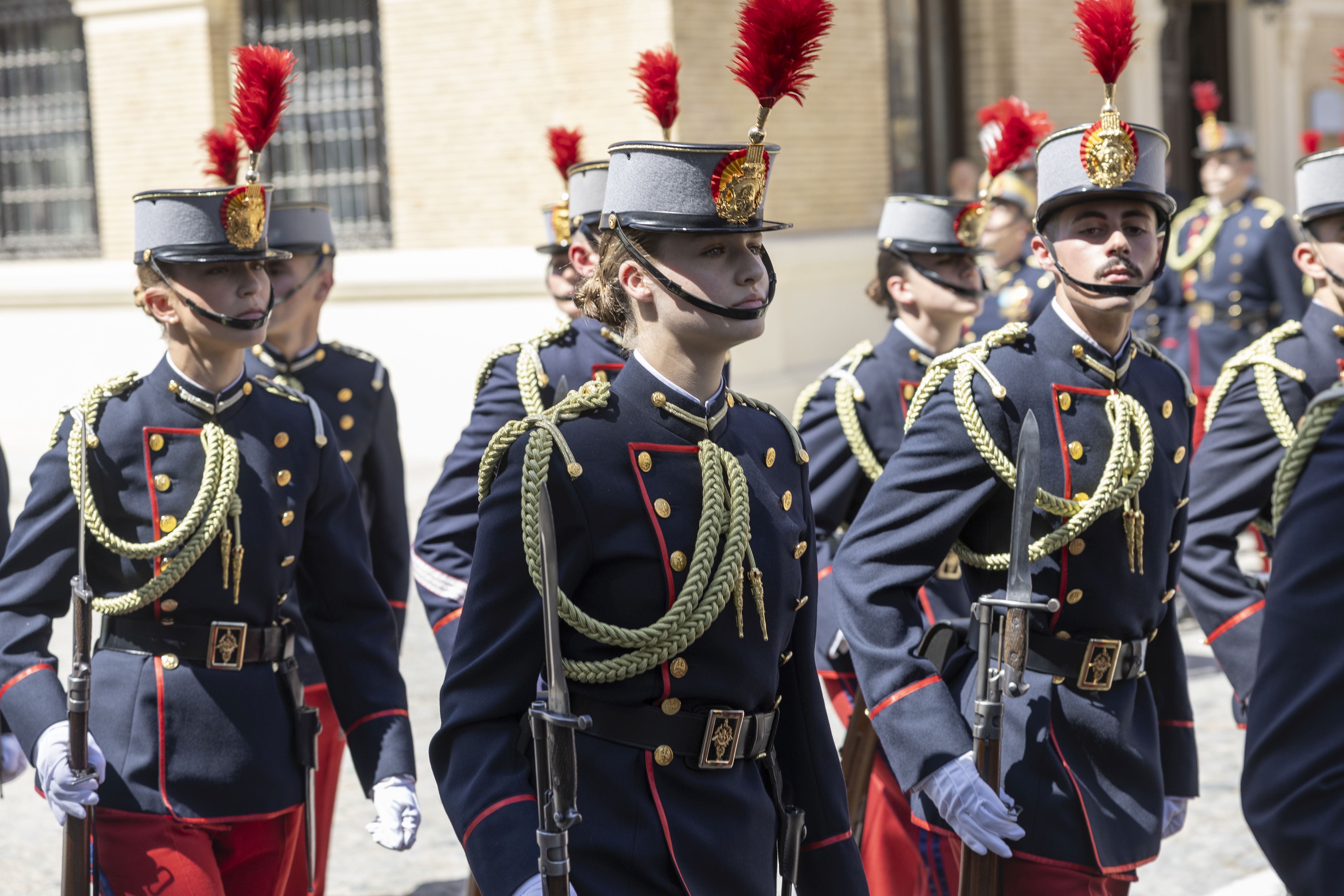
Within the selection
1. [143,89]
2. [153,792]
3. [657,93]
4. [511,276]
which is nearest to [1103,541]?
[657,93]

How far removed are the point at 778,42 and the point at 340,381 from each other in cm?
283

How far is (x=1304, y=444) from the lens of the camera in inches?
79.0

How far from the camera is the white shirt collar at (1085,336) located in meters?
3.57

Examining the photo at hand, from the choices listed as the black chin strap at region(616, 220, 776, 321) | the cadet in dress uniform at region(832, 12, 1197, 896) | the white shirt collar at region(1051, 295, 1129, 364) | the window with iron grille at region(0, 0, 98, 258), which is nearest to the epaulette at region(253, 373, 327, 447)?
the cadet in dress uniform at region(832, 12, 1197, 896)

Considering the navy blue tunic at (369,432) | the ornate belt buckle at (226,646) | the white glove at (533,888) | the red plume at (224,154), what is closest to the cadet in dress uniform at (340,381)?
the navy blue tunic at (369,432)

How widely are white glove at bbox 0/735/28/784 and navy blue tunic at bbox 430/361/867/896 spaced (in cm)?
224

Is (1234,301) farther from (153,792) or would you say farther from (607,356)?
(153,792)

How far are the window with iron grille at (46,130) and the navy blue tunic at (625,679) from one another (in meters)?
14.0

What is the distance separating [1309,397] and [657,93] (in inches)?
70.2

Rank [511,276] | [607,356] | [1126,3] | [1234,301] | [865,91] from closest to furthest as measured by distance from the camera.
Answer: [1126,3] → [607,356] → [1234,301] → [511,276] → [865,91]

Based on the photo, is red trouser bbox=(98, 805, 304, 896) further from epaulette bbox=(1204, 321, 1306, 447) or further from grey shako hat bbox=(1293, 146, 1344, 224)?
grey shako hat bbox=(1293, 146, 1344, 224)

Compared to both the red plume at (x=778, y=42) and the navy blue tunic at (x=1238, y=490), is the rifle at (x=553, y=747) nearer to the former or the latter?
the red plume at (x=778, y=42)

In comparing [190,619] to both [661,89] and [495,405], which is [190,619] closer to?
[495,405]

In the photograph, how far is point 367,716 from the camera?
144 inches
